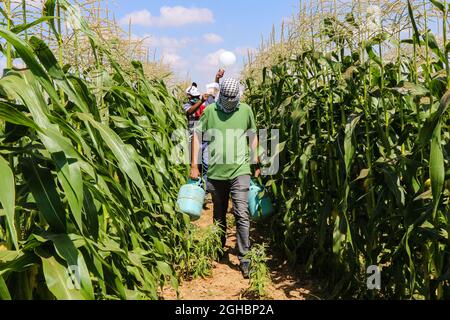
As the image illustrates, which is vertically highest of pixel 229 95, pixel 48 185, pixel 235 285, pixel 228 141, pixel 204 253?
pixel 229 95

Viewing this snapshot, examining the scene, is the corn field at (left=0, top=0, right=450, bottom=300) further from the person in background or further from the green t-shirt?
the person in background

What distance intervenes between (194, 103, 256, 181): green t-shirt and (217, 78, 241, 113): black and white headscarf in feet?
0.23

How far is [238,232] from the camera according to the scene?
4.53 m

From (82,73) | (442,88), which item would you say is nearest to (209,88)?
(82,73)

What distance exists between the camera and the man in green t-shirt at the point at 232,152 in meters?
4.49

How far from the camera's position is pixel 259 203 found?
462 centimetres

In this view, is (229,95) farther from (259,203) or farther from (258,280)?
(258,280)

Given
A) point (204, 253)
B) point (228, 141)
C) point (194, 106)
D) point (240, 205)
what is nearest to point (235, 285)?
point (204, 253)

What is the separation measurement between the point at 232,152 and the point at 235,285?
1295 millimetres

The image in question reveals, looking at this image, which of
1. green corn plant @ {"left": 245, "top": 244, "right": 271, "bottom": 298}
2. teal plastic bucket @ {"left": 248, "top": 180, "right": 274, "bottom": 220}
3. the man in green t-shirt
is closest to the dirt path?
green corn plant @ {"left": 245, "top": 244, "right": 271, "bottom": 298}

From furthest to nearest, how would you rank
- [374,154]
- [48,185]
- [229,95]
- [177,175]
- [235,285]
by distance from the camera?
1. [177,175]
2. [229,95]
3. [235,285]
4. [374,154]
5. [48,185]

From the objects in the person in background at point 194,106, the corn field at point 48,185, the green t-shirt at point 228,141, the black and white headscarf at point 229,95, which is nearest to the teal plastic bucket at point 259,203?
the green t-shirt at point 228,141

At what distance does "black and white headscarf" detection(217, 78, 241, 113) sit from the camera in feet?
14.5
